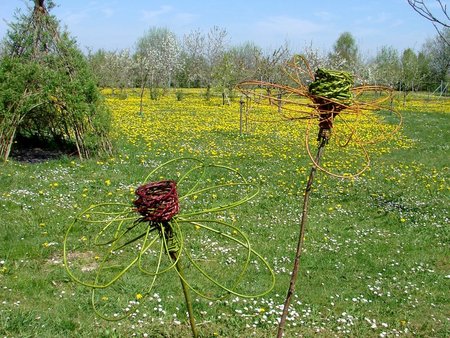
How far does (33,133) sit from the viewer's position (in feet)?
44.8

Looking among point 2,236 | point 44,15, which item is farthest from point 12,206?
point 44,15

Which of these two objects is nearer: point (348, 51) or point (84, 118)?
point (84, 118)

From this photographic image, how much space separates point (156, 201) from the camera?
6.62 ft

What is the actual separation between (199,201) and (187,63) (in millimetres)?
49701

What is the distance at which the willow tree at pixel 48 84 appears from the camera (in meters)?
11.2

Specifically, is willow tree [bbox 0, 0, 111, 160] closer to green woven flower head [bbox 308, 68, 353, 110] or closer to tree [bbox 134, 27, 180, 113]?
green woven flower head [bbox 308, 68, 353, 110]

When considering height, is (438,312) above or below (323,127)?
below

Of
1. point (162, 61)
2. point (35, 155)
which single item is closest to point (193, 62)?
point (162, 61)

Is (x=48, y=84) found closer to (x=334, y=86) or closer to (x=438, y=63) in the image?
(x=334, y=86)

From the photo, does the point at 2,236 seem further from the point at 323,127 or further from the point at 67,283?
the point at 323,127

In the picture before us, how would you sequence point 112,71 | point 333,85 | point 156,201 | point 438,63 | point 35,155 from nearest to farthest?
point 156,201 < point 333,85 < point 35,155 < point 112,71 < point 438,63

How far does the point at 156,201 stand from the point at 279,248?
209 inches

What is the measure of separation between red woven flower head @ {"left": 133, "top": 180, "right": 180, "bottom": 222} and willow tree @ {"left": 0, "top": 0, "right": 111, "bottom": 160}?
402 inches

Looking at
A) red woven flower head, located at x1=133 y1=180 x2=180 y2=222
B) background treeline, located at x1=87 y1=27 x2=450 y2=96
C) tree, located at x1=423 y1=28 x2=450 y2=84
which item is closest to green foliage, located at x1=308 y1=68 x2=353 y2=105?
red woven flower head, located at x1=133 y1=180 x2=180 y2=222
